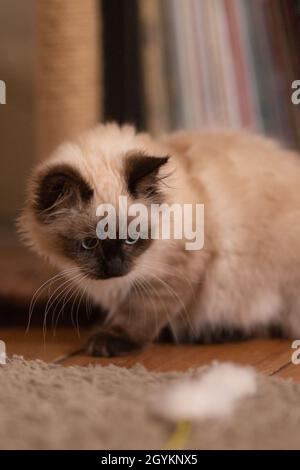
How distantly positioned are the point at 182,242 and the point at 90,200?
239 mm

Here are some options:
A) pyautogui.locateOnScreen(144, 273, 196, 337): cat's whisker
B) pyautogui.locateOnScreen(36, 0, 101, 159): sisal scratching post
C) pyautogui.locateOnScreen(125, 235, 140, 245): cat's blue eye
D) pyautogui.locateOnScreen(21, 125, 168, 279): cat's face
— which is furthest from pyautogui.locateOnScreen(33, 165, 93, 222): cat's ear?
pyautogui.locateOnScreen(36, 0, 101, 159): sisal scratching post

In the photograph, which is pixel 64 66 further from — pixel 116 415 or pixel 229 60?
pixel 116 415

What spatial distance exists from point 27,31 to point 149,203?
66.9 inches

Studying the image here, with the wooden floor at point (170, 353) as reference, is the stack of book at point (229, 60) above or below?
above

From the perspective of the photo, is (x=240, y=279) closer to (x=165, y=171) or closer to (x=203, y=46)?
(x=165, y=171)

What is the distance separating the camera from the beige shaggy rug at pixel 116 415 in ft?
2.72

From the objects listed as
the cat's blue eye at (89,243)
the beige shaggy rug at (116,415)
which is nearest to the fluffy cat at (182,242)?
the cat's blue eye at (89,243)

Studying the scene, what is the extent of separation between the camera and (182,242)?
1347mm

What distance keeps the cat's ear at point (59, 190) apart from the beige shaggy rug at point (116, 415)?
0.33 meters

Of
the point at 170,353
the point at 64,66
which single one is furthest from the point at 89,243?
the point at 64,66

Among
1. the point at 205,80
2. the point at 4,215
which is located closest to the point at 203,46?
the point at 205,80

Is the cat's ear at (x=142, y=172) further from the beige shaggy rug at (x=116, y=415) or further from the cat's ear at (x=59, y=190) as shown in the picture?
the beige shaggy rug at (x=116, y=415)

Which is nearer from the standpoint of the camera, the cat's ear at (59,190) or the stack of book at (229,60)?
the cat's ear at (59,190)
